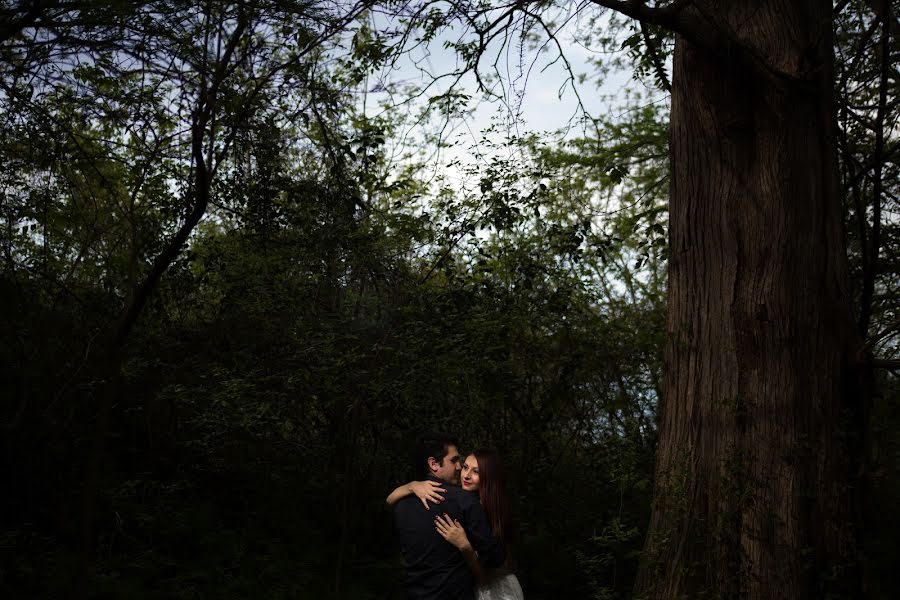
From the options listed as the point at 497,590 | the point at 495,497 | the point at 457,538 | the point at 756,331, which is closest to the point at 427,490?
the point at 457,538

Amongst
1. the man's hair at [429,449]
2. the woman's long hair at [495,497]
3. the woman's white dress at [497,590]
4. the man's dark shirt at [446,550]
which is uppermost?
the man's hair at [429,449]

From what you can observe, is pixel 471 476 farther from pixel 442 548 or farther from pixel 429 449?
pixel 442 548

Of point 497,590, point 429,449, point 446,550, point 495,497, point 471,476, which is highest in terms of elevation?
point 429,449

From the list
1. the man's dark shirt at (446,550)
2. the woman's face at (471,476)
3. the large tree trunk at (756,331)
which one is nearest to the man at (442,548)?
the man's dark shirt at (446,550)

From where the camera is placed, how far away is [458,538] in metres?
4.49

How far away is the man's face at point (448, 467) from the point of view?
4926 millimetres

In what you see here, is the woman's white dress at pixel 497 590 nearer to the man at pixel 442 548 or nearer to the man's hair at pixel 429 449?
the man at pixel 442 548

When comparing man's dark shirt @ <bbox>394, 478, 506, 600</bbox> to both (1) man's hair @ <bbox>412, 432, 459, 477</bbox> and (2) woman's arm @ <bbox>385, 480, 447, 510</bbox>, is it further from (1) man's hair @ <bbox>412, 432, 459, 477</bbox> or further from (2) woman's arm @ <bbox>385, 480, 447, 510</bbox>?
(1) man's hair @ <bbox>412, 432, 459, 477</bbox>

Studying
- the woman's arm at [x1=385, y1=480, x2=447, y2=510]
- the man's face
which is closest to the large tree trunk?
the man's face

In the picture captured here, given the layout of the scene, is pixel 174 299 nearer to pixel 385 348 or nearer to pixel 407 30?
pixel 385 348

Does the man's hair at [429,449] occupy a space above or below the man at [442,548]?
above

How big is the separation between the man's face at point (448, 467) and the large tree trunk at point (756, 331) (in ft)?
4.83

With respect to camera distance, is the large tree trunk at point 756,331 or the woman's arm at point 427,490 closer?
the woman's arm at point 427,490

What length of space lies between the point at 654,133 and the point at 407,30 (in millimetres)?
9388
